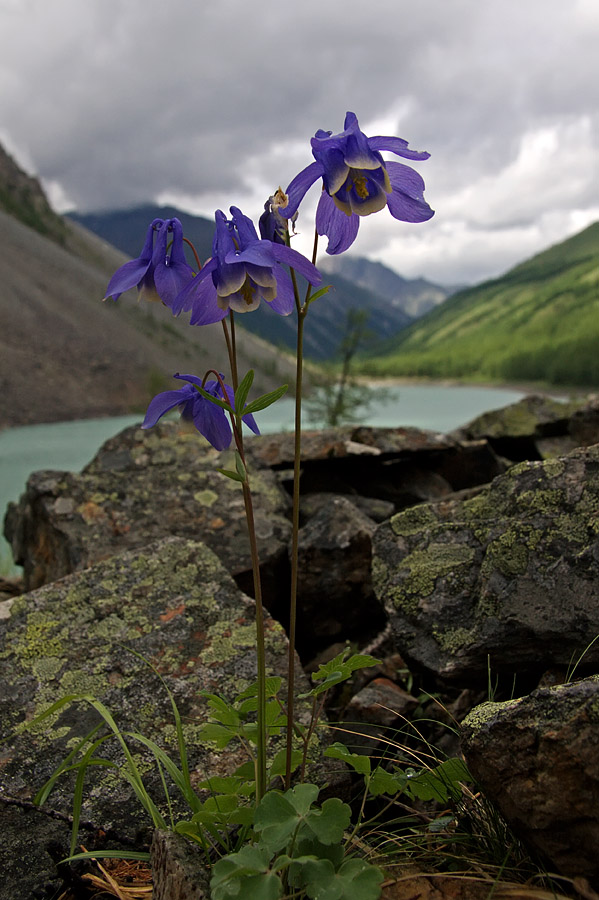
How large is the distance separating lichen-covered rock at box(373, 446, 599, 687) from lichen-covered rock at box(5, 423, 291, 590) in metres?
1.69

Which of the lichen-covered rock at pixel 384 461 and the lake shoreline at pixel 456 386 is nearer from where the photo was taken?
the lichen-covered rock at pixel 384 461

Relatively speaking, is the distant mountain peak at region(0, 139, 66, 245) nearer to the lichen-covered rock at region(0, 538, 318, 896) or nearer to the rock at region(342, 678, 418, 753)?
the lichen-covered rock at region(0, 538, 318, 896)

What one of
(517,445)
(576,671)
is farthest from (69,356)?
(576,671)

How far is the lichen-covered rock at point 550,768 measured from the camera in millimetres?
1877

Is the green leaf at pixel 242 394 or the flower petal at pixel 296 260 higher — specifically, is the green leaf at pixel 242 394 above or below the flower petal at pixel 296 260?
below

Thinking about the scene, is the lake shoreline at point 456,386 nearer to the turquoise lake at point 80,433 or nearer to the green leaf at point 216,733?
the turquoise lake at point 80,433

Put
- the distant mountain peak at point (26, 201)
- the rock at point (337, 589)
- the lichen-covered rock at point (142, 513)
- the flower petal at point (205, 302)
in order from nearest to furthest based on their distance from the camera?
the flower petal at point (205, 302) < the rock at point (337, 589) < the lichen-covered rock at point (142, 513) < the distant mountain peak at point (26, 201)

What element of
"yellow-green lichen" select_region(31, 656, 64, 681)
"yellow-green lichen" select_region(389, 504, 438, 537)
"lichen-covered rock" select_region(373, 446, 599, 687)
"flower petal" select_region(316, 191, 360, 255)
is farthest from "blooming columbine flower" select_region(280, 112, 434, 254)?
→ "yellow-green lichen" select_region(31, 656, 64, 681)

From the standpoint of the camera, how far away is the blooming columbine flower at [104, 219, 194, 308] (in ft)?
7.87

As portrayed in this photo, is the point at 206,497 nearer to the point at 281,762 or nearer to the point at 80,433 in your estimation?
the point at 281,762

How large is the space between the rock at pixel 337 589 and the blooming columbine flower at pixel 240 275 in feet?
8.87

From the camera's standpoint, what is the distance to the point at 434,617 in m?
3.19

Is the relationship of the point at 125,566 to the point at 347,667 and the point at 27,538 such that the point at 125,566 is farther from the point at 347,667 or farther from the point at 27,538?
the point at 27,538

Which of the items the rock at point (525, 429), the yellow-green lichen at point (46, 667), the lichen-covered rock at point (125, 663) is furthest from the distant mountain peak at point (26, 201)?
the yellow-green lichen at point (46, 667)
